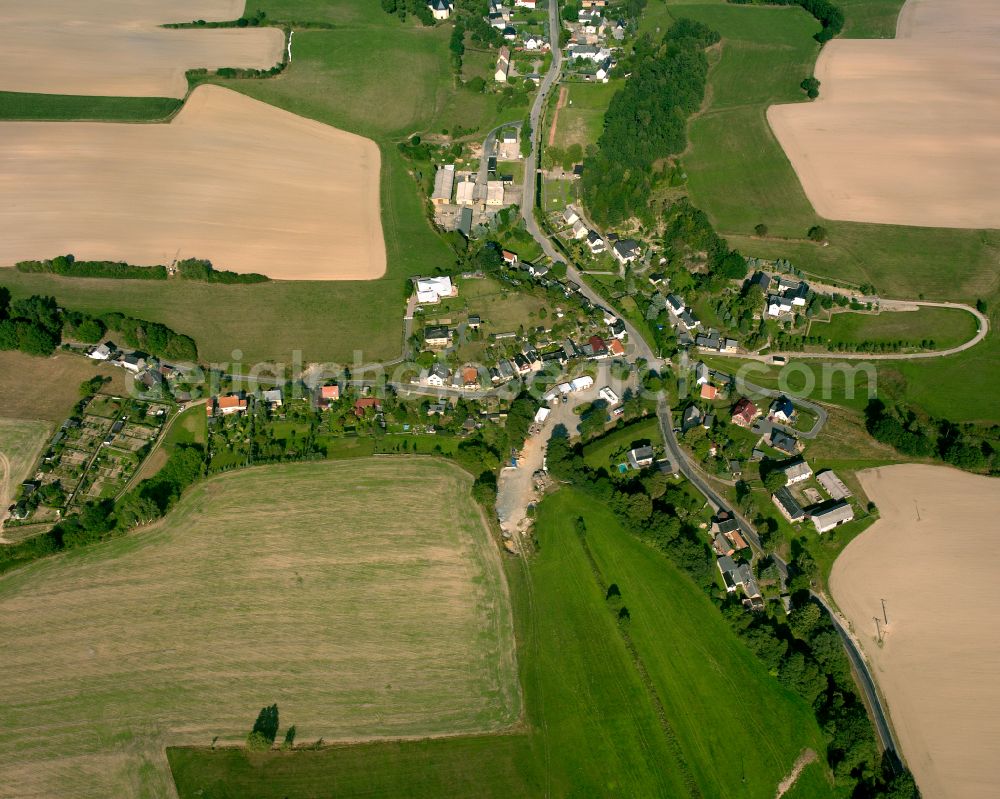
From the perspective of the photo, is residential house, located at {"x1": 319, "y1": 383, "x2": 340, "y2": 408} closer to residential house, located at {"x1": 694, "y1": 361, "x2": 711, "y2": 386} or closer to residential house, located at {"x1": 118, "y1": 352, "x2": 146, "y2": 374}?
residential house, located at {"x1": 118, "y1": 352, "x2": 146, "y2": 374}

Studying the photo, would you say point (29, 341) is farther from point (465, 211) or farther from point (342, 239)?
point (465, 211)

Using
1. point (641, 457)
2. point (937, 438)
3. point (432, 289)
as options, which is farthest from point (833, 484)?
point (432, 289)

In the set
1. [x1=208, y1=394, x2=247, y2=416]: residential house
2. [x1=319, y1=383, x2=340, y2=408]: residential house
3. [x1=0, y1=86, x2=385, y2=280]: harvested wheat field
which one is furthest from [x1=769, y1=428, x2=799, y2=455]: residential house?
[x1=208, y1=394, x2=247, y2=416]: residential house

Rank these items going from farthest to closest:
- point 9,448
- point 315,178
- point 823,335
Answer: point 315,178 → point 823,335 → point 9,448

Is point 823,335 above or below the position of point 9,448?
above

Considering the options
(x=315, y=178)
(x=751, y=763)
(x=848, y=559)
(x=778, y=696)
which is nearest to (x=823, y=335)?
(x=848, y=559)

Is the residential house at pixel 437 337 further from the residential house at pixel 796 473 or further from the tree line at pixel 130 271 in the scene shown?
the residential house at pixel 796 473

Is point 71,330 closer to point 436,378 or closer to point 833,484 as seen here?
point 436,378
